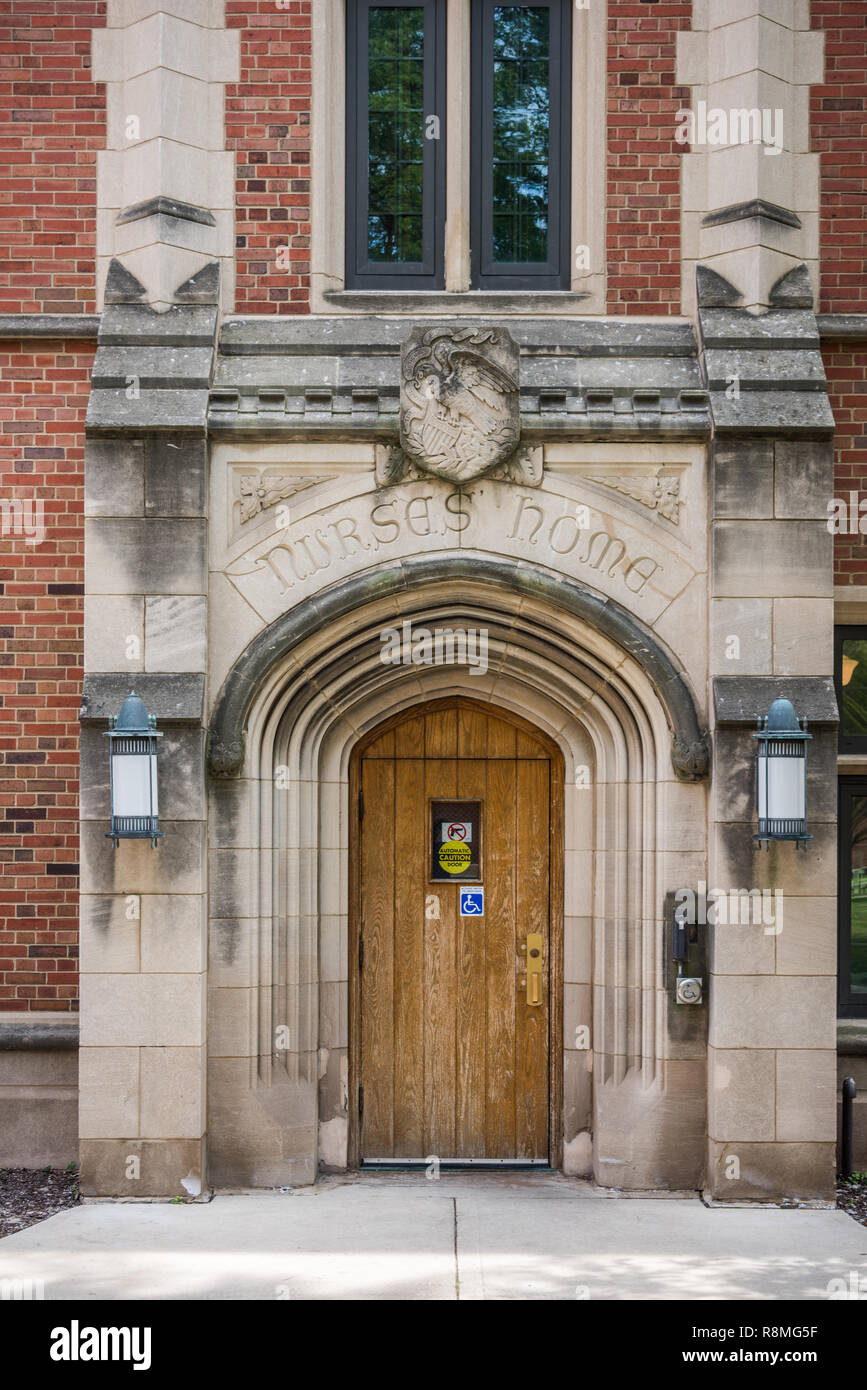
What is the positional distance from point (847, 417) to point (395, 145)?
2.80 meters

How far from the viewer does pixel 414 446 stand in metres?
6.31

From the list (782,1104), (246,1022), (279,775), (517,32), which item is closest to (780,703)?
(782,1104)

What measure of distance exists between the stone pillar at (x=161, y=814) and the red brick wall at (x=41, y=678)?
604mm

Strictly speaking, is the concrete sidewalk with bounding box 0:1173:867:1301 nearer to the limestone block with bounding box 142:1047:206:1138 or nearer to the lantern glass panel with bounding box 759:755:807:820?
the limestone block with bounding box 142:1047:206:1138

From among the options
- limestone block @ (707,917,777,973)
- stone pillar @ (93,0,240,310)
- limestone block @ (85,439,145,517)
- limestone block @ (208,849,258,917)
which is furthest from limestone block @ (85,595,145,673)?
limestone block @ (707,917,777,973)

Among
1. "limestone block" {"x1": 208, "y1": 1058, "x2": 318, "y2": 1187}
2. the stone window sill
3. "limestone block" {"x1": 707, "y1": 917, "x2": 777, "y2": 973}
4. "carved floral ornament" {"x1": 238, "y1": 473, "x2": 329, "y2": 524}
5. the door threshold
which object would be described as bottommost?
the door threshold

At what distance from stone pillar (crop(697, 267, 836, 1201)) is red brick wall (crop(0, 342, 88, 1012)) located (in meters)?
3.31

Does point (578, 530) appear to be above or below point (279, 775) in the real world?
above

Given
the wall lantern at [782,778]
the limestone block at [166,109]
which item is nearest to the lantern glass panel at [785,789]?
the wall lantern at [782,778]

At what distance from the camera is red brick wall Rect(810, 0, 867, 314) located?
677 centimetres

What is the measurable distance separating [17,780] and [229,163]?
340 cm

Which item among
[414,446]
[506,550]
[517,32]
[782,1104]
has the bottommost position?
[782,1104]

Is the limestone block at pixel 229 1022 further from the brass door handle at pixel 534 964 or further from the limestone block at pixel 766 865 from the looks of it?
the limestone block at pixel 766 865

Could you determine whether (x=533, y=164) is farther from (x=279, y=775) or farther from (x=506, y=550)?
(x=279, y=775)
